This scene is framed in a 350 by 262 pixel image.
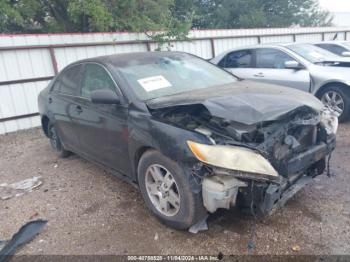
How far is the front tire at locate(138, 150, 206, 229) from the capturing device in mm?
2771

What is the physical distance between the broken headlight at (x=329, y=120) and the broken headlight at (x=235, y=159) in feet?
3.83

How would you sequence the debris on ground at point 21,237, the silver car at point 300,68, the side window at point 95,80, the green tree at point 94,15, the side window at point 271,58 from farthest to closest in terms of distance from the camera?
the green tree at point 94,15, the side window at point 271,58, the silver car at point 300,68, the side window at point 95,80, the debris on ground at point 21,237

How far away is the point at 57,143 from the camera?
539cm

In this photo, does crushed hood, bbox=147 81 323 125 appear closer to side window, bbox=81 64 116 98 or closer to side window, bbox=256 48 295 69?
side window, bbox=81 64 116 98

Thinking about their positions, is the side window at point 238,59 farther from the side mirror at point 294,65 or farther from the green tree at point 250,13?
the green tree at point 250,13

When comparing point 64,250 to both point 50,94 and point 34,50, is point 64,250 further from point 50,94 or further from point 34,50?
point 34,50

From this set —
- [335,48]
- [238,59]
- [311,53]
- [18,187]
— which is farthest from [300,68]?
[18,187]

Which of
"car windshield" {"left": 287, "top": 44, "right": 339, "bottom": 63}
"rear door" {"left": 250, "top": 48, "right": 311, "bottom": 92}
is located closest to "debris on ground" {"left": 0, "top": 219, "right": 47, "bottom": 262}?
"rear door" {"left": 250, "top": 48, "right": 311, "bottom": 92}

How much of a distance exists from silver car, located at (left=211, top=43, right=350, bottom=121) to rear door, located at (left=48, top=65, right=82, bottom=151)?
406 centimetres

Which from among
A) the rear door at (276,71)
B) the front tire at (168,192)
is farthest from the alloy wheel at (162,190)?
the rear door at (276,71)

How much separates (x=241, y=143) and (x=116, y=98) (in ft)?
4.78

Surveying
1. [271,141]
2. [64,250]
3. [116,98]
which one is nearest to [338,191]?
[271,141]

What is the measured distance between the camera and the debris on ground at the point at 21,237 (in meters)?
2.92

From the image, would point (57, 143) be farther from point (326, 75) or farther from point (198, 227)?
point (326, 75)
